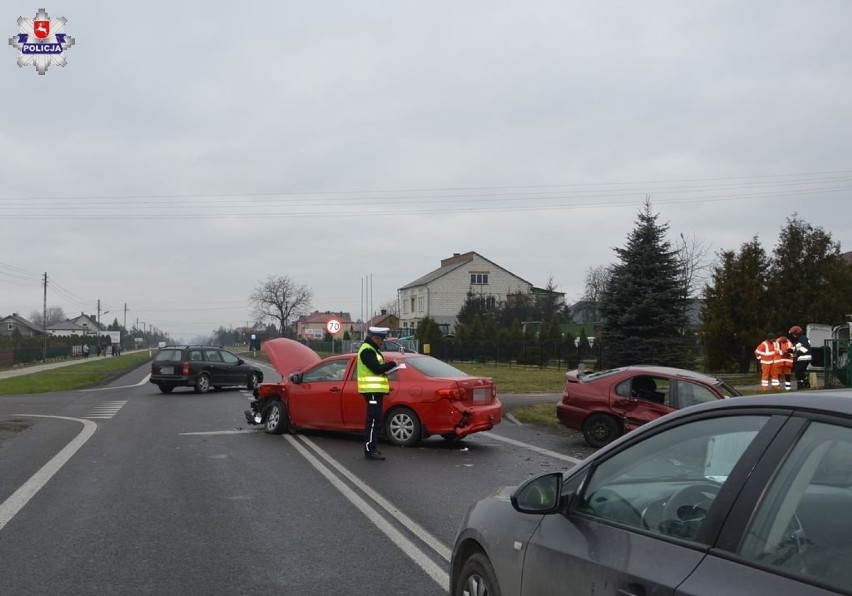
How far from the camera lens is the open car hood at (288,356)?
15.1m

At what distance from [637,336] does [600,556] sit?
27865 mm

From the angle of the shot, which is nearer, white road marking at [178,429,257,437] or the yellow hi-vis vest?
the yellow hi-vis vest

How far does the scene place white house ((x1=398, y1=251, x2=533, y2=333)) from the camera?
9138 cm

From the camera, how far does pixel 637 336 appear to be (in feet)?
98.3

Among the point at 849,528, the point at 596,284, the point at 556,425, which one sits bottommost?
the point at 556,425

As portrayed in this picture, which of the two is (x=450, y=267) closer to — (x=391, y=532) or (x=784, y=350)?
(x=784, y=350)

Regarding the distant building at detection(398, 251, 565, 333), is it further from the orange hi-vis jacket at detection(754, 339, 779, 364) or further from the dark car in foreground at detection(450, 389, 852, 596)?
the dark car in foreground at detection(450, 389, 852, 596)

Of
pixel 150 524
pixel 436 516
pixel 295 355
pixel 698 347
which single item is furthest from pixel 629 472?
pixel 698 347

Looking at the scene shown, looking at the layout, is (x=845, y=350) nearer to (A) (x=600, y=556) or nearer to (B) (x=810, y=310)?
(B) (x=810, y=310)

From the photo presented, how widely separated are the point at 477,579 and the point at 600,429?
30.3 ft

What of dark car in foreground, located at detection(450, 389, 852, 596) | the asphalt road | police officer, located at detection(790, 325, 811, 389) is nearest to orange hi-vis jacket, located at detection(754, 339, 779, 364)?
police officer, located at detection(790, 325, 811, 389)

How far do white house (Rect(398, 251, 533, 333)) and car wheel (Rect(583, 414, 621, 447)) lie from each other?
76349 millimetres

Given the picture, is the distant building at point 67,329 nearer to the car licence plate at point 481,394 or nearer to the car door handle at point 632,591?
the car licence plate at point 481,394

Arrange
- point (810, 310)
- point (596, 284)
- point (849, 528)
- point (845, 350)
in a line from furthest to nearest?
1. point (596, 284)
2. point (810, 310)
3. point (845, 350)
4. point (849, 528)
